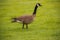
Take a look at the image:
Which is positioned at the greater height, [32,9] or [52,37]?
[32,9]

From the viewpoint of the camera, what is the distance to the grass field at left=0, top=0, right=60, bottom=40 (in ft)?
6.98

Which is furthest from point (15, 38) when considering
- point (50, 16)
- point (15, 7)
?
point (50, 16)

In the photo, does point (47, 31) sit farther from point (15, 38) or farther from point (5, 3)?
point (5, 3)

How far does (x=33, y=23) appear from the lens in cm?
214

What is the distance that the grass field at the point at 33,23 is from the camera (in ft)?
6.98

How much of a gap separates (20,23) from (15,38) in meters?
0.20

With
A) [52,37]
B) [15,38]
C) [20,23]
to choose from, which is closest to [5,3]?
[20,23]

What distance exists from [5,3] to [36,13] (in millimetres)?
421

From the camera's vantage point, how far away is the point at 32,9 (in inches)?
85.3

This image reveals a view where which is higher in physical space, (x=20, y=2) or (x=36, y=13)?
(x=20, y=2)

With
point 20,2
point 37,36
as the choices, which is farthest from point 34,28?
point 20,2

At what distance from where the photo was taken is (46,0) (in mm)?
2197

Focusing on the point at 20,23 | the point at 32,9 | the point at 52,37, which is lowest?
the point at 52,37

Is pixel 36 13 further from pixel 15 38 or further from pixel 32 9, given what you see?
pixel 15 38
